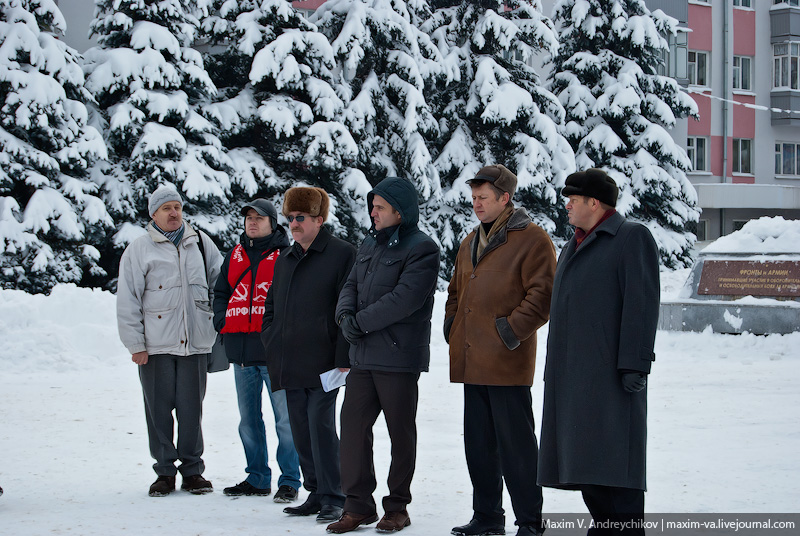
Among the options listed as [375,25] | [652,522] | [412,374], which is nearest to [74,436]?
[412,374]

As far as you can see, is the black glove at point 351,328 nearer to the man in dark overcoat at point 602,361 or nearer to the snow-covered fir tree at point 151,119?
the man in dark overcoat at point 602,361

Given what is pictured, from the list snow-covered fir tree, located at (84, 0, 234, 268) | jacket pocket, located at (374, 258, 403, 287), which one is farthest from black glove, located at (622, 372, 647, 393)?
snow-covered fir tree, located at (84, 0, 234, 268)

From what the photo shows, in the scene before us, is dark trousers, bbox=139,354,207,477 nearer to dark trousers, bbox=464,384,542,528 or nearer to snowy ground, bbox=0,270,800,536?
snowy ground, bbox=0,270,800,536

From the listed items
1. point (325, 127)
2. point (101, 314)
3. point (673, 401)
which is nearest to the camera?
point (673, 401)

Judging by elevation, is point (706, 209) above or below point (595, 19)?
below

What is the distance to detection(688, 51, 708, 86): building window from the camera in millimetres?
34375

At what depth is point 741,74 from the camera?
35.3 metres

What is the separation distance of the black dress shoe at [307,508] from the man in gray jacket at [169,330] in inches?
31.9

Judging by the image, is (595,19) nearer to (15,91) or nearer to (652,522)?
(15,91)

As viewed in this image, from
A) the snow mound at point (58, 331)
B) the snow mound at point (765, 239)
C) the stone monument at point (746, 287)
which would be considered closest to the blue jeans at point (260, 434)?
the snow mound at point (58, 331)

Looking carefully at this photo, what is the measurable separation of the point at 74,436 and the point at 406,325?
3.91 metres

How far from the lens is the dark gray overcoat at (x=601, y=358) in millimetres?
4152

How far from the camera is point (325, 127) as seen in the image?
1931 cm

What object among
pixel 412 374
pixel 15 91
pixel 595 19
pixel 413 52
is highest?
pixel 595 19
